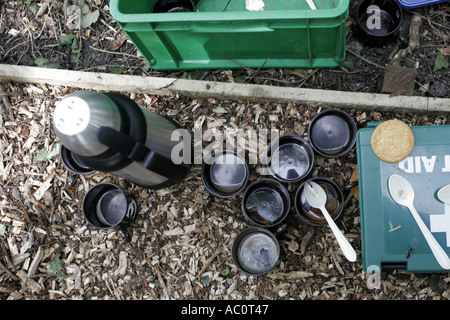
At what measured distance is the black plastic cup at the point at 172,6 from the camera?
2.69 meters

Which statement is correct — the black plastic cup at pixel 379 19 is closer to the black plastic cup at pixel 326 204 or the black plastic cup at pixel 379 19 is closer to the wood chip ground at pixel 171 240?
the wood chip ground at pixel 171 240

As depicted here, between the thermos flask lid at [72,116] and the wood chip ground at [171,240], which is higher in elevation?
the thermos flask lid at [72,116]

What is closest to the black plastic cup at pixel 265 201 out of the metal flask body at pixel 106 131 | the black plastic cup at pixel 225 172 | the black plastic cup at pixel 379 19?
the black plastic cup at pixel 225 172

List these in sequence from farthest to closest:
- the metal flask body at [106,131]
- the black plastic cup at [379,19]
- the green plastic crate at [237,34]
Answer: the black plastic cup at [379,19]
the green plastic crate at [237,34]
the metal flask body at [106,131]

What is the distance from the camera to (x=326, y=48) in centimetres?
235

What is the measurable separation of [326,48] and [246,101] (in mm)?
620

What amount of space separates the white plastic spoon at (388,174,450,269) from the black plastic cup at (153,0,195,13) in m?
1.85

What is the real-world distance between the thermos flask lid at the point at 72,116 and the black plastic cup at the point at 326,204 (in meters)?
1.29

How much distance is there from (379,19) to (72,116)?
2.19m

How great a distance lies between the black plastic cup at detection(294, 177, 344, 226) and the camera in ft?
7.30

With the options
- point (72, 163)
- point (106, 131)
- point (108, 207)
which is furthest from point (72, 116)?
point (108, 207)

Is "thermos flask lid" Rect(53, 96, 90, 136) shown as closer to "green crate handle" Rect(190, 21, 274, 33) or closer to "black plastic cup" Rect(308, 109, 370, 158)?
"green crate handle" Rect(190, 21, 274, 33)

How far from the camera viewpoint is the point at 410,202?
1860 mm

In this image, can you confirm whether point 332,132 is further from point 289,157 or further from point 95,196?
point 95,196
